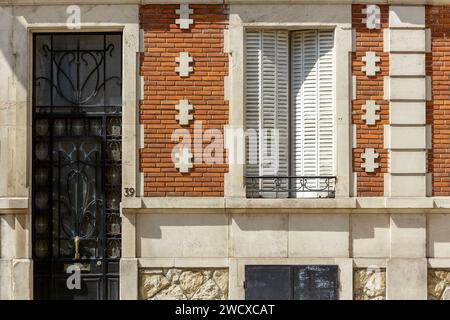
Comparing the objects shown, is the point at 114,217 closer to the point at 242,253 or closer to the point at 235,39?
the point at 242,253

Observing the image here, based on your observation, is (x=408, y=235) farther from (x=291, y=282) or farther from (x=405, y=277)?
(x=291, y=282)

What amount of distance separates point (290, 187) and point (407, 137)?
1749mm

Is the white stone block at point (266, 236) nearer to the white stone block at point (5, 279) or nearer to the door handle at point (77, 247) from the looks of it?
the door handle at point (77, 247)

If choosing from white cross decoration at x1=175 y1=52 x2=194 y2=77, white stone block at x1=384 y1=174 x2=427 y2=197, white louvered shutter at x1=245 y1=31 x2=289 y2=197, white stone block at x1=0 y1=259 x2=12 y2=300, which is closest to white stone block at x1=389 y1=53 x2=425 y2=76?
white stone block at x1=384 y1=174 x2=427 y2=197

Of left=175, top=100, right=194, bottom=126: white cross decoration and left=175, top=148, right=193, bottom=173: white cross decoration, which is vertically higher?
left=175, top=100, right=194, bottom=126: white cross decoration

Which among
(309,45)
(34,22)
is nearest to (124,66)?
(34,22)

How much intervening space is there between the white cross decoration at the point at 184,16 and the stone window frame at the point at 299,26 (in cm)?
55

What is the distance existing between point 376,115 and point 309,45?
1356 millimetres

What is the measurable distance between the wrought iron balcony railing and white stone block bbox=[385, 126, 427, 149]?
3.22 ft

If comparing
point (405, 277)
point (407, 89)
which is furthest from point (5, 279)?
point (407, 89)

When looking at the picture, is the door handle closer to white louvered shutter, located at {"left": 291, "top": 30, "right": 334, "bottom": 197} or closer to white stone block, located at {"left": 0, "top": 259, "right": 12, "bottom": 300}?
white stone block, located at {"left": 0, "top": 259, "right": 12, "bottom": 300}

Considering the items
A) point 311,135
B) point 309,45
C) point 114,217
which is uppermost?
point 309,45

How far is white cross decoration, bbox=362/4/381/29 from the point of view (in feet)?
52.1

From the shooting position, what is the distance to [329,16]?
1584 cm
